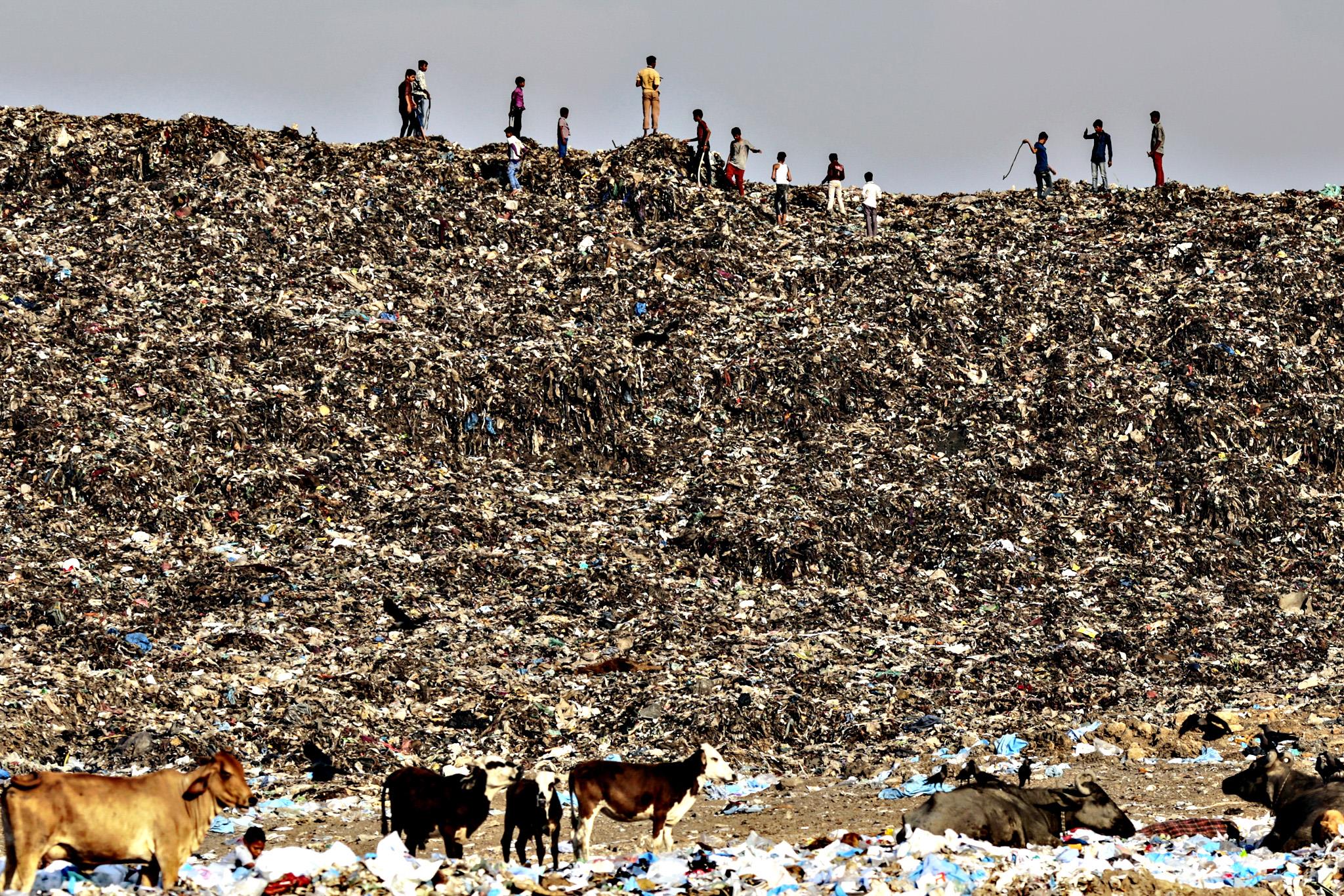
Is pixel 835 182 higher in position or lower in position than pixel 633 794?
higher

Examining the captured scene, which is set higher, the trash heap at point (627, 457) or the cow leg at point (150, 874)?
the trash heap at point (627, 457)

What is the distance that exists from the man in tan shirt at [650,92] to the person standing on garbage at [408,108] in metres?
4.01

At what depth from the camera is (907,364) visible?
803 inches

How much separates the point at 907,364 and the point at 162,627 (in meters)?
11.4

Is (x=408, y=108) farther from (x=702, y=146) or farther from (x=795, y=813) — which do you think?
(x=795, y=813)

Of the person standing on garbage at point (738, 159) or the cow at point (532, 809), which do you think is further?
the person standing on garbage at point (738, 159)

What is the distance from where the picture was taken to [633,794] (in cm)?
892

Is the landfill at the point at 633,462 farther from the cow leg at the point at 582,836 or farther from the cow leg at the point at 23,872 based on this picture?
the cow leg at the point at 23,872

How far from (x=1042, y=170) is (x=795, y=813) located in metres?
17.4

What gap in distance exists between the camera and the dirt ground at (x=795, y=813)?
32.3ft

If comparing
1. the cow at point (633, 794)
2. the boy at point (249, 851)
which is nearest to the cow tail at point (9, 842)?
the boy at point (249, 851)

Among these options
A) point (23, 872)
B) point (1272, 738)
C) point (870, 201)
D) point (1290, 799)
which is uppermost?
point (870, 201)

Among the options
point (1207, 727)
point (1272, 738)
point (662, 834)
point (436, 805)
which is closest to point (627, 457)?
point (1207, 727)

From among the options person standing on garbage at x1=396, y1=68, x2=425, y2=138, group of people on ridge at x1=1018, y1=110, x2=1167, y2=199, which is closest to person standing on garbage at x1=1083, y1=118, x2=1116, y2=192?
group of people on ridge at x1=1018, y1=110, x2=1167, y2=199
